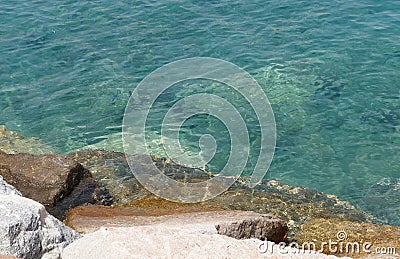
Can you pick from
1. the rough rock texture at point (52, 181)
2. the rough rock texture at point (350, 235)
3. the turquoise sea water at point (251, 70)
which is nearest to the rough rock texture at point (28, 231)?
the rough rock texture at point (52, 181)

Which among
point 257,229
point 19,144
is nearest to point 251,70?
point 19,144

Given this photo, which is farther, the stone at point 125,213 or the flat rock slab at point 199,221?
the stone at point 125,213

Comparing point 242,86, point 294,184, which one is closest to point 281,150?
point 294,184

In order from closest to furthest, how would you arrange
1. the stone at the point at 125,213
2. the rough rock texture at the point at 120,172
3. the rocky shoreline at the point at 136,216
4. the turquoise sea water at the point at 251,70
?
the rocky shoreline at the point at 136,216 < the stone at the point at 125,213 < the rough rock texture at the point at 120,172 < the turquoise sea water at the point at 251,70

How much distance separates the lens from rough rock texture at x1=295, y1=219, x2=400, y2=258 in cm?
865

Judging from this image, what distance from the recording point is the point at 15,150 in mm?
13797

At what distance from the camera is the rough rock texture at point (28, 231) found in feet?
19.1

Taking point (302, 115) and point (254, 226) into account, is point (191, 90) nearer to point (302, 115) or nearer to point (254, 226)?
point (302, 115)

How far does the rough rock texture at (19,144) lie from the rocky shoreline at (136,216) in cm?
3

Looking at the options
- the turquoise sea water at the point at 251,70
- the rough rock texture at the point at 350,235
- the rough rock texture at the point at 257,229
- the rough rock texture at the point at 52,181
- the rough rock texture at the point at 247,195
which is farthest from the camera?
the turquoise sea water at the point at 251,70

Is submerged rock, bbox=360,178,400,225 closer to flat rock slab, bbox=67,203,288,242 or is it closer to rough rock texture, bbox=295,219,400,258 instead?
rough rock texture, bbox=295,219,400,258

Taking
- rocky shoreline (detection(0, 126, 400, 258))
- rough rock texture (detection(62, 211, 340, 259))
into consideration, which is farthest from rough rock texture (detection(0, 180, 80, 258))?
rough rock texture (detection(62, 211, 340, 259))

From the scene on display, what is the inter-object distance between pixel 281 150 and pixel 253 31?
639cm

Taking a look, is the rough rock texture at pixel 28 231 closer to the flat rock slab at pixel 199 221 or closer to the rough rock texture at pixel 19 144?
the flat rock slab at pixel 199 221
